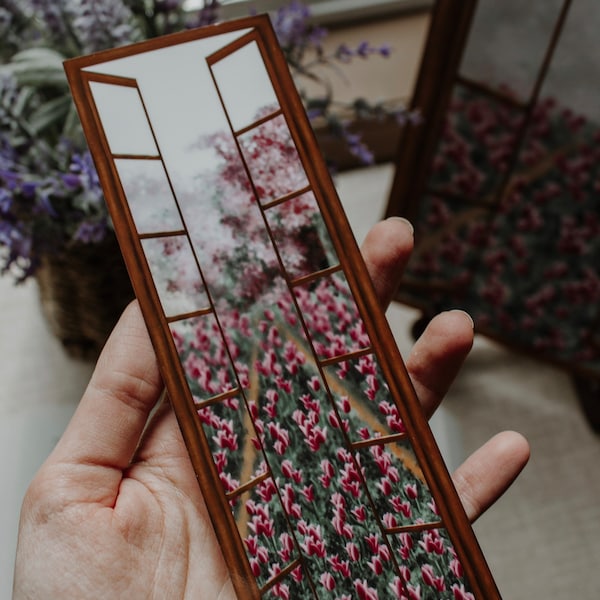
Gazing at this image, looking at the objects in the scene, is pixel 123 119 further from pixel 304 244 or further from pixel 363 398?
pixel 363 398

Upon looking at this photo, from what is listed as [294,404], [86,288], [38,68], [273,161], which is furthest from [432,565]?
[38,68]

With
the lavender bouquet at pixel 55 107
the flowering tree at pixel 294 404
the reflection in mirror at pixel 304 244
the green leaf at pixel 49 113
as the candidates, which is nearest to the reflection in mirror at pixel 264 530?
the flowering tree at pixel 294 404

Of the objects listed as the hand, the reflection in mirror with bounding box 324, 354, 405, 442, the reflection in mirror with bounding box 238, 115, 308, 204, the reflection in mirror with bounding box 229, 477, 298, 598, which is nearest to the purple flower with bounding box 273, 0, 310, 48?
the reflection in mirror with bounding box 238, 115, 308, 204

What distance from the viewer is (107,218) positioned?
715mm

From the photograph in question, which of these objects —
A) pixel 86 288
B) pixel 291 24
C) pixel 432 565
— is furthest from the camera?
pixel 86 288

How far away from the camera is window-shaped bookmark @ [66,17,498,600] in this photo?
62 cm

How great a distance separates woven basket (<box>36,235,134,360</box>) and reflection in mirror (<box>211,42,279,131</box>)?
0.23 meters

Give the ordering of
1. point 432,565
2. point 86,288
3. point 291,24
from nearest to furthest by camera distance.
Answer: point 432,565, point 291,24, point 86,288

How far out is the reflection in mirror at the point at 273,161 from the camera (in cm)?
66

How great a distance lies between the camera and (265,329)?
65cm

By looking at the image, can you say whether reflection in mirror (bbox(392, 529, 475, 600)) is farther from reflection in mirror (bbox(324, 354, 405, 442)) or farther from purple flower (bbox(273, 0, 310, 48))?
purple flower (bbox(273, 0, 310, 48))

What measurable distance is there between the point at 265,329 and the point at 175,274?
0.34 feet

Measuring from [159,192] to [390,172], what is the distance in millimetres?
883

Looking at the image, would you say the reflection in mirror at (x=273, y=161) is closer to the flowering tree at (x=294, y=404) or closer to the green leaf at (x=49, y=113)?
the flowering tree at (x=294, y=404)
